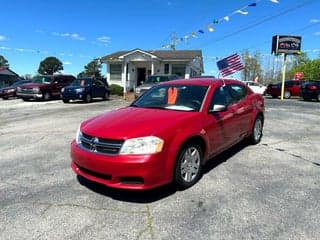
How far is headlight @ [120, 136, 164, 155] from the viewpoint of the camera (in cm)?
429

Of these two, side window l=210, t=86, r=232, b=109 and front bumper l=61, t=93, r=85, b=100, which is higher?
side window l=210, t=86, r=232, b=109

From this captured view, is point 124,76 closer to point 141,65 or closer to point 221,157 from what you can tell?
point 141,65

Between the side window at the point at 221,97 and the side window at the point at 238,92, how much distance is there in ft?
0.78

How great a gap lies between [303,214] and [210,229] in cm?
123

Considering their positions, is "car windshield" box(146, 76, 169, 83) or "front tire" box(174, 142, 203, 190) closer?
"front tire" box(174, 142, 203, 190)

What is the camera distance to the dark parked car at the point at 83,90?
2094cm

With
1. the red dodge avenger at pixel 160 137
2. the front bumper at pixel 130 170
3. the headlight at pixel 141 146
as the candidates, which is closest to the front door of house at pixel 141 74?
the red dodge avenger at pixel 160 137

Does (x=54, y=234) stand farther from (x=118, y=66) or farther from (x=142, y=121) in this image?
(x=118, y=66)

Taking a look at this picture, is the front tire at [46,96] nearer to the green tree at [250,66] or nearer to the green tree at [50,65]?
the green tree at [250,66]

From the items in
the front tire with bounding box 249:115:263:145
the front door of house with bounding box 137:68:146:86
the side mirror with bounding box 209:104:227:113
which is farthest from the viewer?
the front door of house with bounding box 137:68:146:86

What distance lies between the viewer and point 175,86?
6137mm

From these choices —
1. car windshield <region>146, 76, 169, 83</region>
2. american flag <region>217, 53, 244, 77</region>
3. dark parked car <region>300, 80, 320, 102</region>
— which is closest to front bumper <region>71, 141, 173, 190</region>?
american flag <region>217, 53, 244, 77</region>

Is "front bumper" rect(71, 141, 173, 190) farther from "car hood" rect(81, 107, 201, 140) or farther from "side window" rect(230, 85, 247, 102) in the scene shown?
"side window" rect(230, 85, 247, 102)

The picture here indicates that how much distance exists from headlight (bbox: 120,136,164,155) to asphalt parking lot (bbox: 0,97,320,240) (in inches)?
28.1
